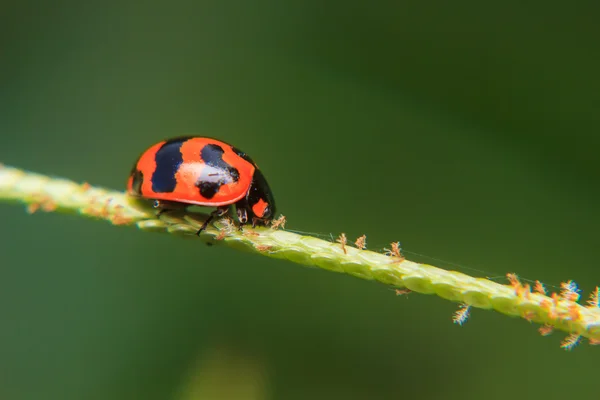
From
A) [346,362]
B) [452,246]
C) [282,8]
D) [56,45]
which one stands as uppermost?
[282,8]

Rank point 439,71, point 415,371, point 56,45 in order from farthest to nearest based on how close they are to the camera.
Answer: point 56,45 → point 439,71 → point 415,371

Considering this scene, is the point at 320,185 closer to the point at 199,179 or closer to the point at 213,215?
the point at 199,179

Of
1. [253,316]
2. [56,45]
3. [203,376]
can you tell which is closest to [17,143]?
[56,45]

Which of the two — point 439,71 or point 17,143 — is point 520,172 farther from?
point 17,143

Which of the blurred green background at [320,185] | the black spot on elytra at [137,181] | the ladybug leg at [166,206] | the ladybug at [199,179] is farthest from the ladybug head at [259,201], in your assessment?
the blurred green background at [320,185]

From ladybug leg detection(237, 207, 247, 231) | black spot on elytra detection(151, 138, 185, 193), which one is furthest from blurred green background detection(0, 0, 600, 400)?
black spot on elytra detection(151, 138, 185, 193)

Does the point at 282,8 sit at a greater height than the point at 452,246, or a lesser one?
greater

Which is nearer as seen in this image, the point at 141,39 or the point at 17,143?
the point at 17,143

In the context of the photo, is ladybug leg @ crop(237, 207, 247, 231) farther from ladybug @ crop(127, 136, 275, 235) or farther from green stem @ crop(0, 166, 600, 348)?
green stem @ crop(0, 166, 600, 348)
